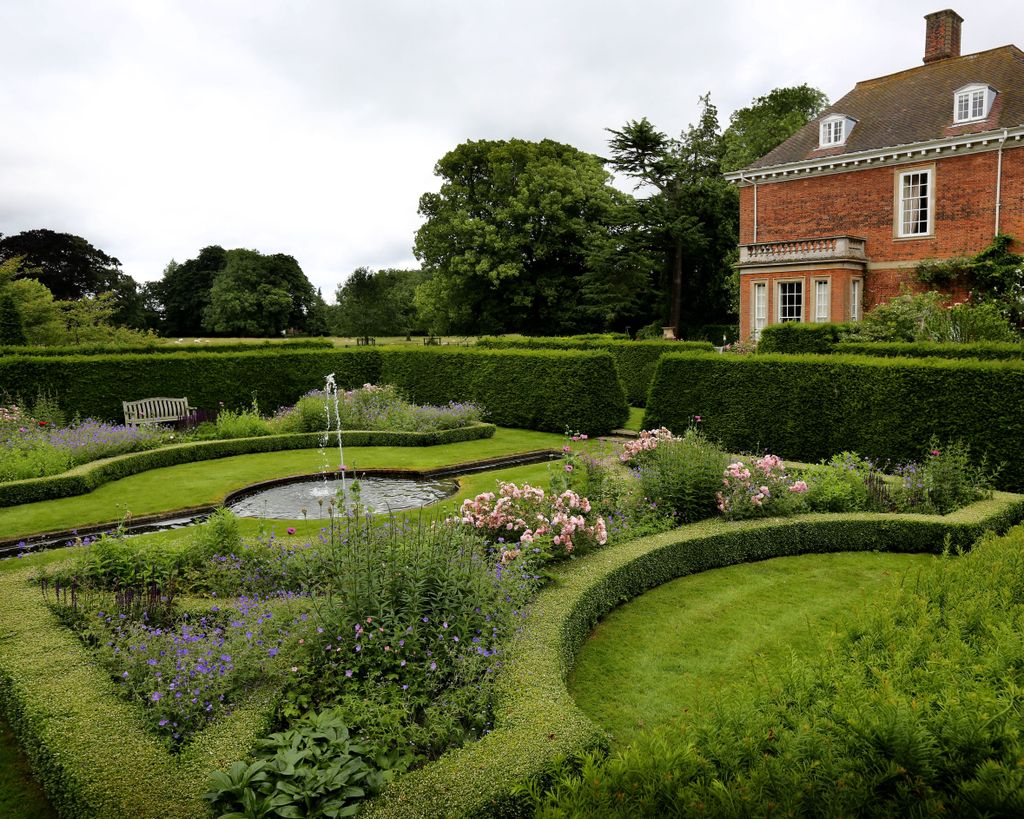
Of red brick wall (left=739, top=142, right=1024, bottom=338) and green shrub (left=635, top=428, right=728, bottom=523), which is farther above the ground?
red brick wall (left=739, top=142, right=1024, bottom=338)

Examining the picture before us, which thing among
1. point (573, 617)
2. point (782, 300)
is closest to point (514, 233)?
point (782, 300)

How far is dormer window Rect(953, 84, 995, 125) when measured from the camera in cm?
2270

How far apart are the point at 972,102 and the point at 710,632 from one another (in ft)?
82.6

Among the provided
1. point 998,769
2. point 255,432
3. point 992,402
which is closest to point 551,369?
point 255,432

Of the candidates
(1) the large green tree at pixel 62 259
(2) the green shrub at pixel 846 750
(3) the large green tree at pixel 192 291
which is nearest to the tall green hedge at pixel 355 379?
(2) the green shrub at pixel 846 750

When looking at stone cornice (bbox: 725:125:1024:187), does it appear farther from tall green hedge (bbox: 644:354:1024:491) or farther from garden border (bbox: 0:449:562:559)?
garden border (bbox: 0:449:562:559)

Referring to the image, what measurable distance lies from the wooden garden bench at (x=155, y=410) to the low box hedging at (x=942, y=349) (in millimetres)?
15393

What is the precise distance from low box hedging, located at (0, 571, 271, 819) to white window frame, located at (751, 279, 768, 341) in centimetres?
2547

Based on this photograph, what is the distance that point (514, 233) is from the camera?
38656 millimetres

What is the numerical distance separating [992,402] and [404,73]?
10465 millimetres

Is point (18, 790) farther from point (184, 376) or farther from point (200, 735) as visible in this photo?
point (184, 376)

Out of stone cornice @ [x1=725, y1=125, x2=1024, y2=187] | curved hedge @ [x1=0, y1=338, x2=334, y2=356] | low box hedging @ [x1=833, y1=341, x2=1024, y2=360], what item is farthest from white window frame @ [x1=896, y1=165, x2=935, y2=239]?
curved hedge @ [x1=0, y1=338, x2=334, y2=356]

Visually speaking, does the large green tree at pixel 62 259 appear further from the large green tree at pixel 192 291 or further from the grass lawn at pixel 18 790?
the grass lawn at pixel 18 790

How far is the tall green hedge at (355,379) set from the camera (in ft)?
52.6
